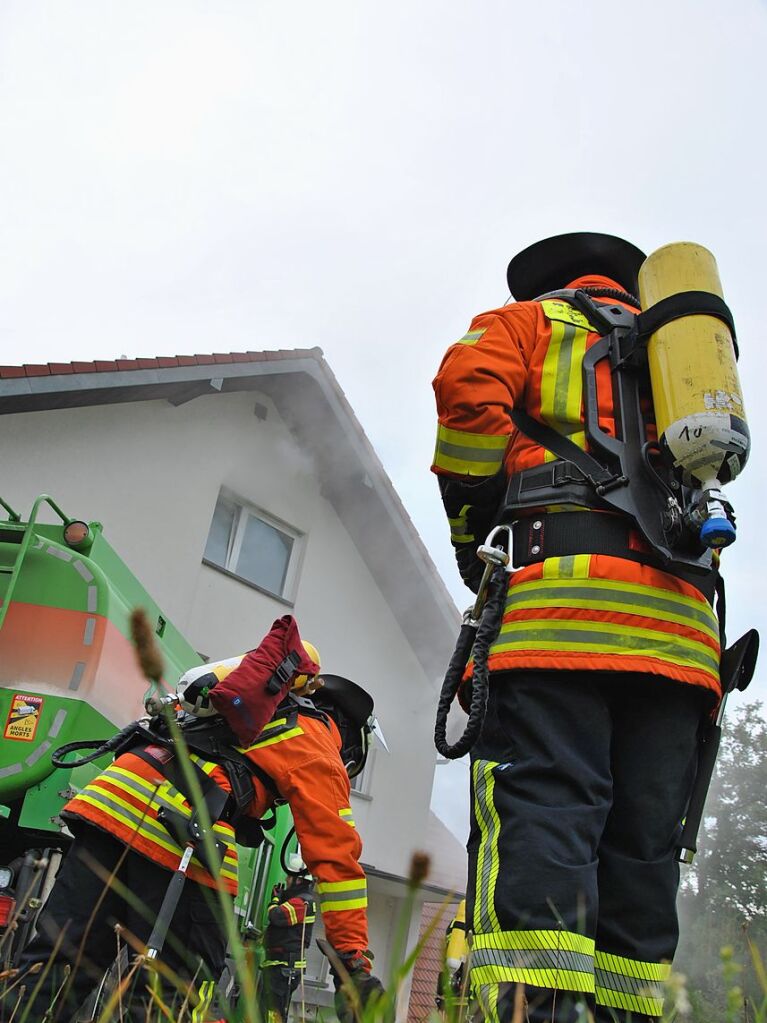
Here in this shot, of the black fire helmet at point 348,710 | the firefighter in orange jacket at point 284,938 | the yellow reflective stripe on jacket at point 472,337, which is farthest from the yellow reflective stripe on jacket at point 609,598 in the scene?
the firefighter in orange jacket at point 284,938

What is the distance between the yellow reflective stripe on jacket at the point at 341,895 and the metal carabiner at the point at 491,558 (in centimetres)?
105

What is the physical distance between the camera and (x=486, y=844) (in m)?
1.94

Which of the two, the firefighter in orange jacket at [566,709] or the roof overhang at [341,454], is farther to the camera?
the roof overhang at [341,454]

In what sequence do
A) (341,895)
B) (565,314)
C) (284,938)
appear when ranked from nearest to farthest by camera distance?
1. (565,314)
2. (341,895)
3. (284,938)

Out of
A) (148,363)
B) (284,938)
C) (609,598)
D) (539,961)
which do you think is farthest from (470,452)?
(148,363)

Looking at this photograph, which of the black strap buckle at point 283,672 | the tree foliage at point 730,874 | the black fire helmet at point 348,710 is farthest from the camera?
the black fire helmet at point 348,710

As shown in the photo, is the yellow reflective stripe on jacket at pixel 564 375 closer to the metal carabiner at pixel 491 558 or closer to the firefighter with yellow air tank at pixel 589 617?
the firefighter with yellow air tank at pixel 589 617

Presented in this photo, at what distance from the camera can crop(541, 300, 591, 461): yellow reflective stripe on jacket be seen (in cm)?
243

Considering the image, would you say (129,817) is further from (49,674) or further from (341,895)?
(49,674)

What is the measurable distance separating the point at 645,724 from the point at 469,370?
0.94 m

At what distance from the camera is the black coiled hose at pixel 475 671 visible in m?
2.06

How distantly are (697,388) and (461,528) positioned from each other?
70cm

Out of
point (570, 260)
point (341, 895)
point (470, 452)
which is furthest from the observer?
point (570, 260)

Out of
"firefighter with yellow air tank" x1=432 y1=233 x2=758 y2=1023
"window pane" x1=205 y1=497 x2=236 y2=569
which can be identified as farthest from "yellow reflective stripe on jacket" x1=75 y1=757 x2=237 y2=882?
"window pane" x1=205 y1=497 x2=236 y2=569
